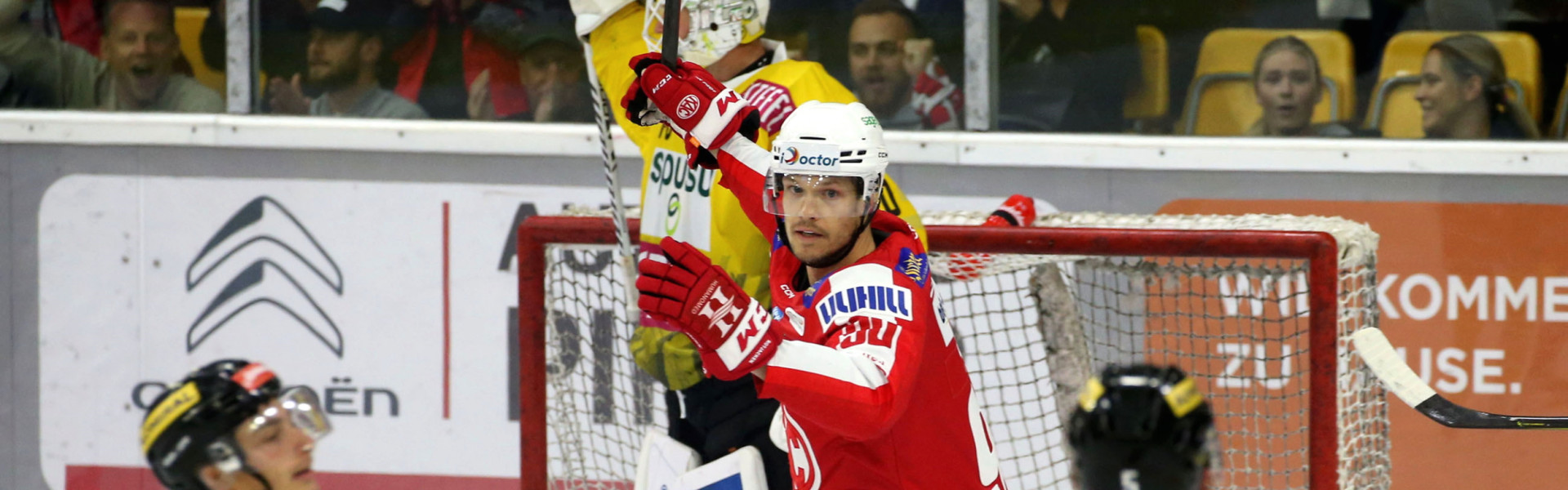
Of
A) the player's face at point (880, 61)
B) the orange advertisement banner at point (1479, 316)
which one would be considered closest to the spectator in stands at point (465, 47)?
the player's face at point (880, 61)

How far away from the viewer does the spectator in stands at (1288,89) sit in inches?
148

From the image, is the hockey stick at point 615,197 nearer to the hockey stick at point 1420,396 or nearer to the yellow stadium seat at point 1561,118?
the hockey stick at point 1420,396

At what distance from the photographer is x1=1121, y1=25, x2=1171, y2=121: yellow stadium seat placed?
12.6ft

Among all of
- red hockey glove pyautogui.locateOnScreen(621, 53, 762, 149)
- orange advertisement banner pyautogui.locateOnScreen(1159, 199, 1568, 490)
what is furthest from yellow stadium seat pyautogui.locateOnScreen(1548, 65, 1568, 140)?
red hockey glove pyautogui.locateOnScreen(621, 53, 762, 149)

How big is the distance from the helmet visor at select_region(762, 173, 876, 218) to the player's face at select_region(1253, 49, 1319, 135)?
6.24ft

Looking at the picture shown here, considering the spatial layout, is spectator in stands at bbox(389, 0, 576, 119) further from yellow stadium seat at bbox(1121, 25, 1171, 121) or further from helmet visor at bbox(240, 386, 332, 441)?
helmet visor at bbox(240, 386, 332, 441)

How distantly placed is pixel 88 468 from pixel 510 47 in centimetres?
167

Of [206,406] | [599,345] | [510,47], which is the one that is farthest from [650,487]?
[510,47]

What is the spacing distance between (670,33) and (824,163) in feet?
1.66

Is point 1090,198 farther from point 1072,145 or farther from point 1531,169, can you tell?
point 1531,169

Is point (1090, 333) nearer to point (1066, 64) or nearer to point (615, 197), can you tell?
point (1066, 64)

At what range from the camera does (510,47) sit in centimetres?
419

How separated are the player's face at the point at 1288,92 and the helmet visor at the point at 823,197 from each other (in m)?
1.90

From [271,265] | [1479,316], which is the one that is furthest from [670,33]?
[1479,316]
